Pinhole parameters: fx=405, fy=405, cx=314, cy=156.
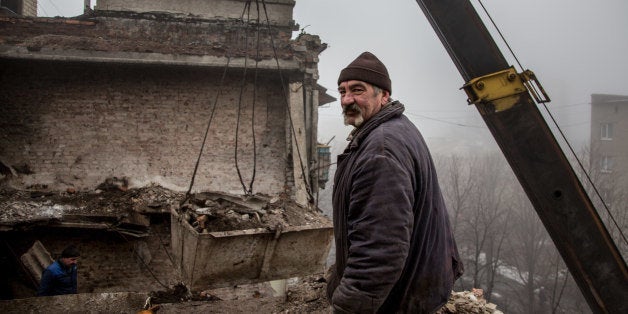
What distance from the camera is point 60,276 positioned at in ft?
20.2

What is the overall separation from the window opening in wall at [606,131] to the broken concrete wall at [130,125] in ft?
82.6

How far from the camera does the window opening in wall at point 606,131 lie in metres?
25.6

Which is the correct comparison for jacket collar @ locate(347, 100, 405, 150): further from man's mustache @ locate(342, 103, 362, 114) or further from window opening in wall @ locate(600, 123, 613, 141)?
window opening in wall @ locate(600, 123, 613, 141)

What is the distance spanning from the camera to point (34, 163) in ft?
28.9

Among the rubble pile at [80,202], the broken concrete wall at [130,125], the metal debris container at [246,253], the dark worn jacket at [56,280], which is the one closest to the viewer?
the metal debris container at [246,253]

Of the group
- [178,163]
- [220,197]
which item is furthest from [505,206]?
[220,197]

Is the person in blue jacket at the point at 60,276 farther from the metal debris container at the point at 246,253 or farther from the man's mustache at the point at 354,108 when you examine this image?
the man's mustache at the point at 354,108

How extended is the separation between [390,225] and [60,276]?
6241 millimetres

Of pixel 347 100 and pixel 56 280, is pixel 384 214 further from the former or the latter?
pixel 56 280

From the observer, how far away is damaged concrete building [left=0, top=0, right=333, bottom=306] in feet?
27.0

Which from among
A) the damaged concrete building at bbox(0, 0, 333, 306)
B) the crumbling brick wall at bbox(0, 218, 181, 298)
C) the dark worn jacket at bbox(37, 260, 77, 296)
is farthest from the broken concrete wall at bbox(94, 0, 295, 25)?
the dark worn jacket at bbox(37, 260, 77, 296)

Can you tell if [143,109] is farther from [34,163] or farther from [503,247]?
[503,247]

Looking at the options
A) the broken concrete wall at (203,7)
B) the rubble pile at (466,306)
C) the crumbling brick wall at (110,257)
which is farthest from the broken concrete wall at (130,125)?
the rubble pile at (466,306)

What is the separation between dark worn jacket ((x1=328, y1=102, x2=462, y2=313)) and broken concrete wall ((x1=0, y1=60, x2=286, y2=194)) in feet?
25.0
